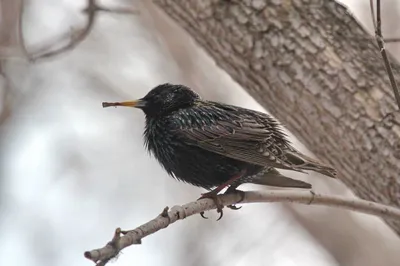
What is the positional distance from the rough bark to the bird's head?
0.45 metres

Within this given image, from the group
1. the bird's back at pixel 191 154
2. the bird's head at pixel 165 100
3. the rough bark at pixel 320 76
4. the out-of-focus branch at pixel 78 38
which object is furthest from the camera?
the out-of-focus branch at pixel 78 38

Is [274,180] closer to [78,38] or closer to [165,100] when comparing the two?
[165,100]

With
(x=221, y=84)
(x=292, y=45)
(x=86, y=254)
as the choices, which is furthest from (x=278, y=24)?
(x=221, y=84)

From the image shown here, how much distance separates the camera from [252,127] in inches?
92.7

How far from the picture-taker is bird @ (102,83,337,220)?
2.25 m

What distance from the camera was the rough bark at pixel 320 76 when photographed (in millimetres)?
2604

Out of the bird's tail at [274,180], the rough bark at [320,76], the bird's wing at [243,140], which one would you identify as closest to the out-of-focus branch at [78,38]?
the rough bark at [320,76]

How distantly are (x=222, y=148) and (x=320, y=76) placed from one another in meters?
0.68

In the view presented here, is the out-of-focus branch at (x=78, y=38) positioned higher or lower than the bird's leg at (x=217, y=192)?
lower

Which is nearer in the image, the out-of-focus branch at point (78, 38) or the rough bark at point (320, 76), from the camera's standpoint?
the rough bark at point (320, 76)

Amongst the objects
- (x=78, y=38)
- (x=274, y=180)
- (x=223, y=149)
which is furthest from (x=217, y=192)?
(x=78, y=38)

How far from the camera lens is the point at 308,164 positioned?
7.32 feet

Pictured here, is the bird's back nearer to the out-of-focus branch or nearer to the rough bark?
the rough bark

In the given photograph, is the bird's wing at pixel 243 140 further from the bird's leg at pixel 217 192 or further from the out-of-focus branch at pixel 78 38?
the out-of-focus branch at pixel 78 38
